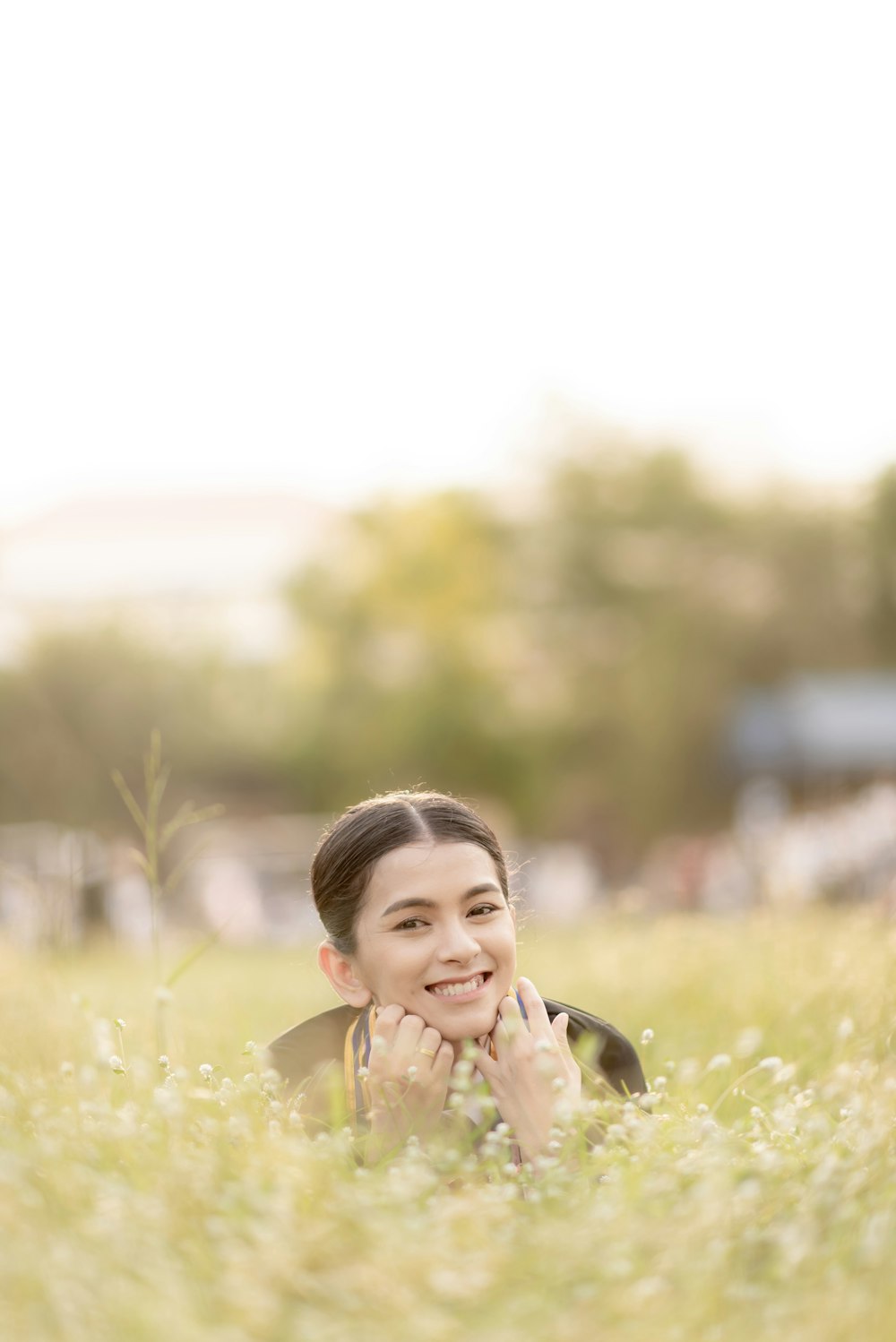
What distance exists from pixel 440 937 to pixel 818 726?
28689 millimetres

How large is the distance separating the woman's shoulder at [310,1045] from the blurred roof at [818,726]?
27.5 metres

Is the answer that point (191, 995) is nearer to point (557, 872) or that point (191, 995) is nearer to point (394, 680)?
point (557, 872)

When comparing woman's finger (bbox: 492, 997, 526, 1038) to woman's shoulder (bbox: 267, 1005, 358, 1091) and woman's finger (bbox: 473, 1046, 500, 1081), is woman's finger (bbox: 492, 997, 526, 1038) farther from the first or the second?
woman's shoulder (bbox: 267, 1005, 358, 1091)

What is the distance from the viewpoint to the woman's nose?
2.76 meters

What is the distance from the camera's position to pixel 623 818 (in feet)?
103

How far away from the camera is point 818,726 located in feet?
99.9

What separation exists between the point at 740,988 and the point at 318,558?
99.9ft

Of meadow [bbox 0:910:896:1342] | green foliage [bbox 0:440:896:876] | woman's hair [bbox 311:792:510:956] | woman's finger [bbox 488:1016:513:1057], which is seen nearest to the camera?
meadow [bbox 0:910:896:1342]

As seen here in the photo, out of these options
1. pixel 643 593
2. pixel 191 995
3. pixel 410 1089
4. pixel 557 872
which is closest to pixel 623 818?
pixel 643 593

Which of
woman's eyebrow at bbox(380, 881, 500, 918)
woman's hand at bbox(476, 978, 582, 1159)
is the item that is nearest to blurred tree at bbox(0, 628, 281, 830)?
woman's eyebrow at bbox(380, 881, 500, 918)

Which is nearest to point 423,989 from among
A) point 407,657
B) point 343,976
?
point 343,976

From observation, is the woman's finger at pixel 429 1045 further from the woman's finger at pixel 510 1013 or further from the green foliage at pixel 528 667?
the green foliage at pixel 528 667

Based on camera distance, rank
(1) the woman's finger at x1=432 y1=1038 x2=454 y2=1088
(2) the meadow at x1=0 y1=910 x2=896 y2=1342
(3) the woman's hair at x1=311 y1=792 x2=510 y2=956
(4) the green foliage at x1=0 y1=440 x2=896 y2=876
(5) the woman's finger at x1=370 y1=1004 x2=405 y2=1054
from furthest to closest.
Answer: (4) the green foliage at x1=0 y1=440 x2=896 y2=876 < (3) the woman's hair at x1=311 y1=792 x2=510 y2=956 < (5) the woman's finger at x1=370 y1=1004 x2=405 y2=1054 < (1) the woman's finger at x1=432 y1=1038 x2=454 y2=1088 < (2) the meadow at x1=0 y1=910 x2=896 y2=1342

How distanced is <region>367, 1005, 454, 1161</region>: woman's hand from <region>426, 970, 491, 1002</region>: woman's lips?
0.07 m
